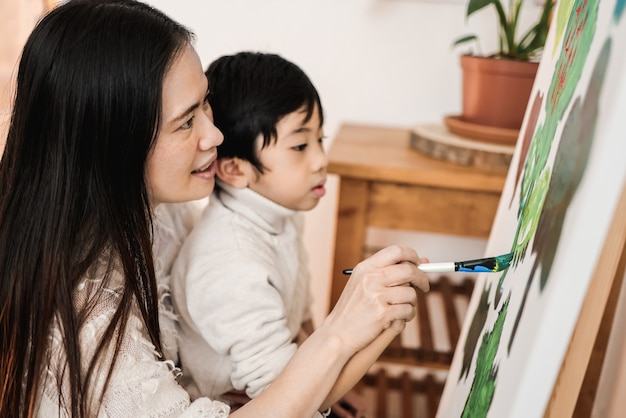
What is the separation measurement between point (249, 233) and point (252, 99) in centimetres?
20

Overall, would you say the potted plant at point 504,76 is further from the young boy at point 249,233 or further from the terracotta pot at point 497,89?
the young boy at point 249,233

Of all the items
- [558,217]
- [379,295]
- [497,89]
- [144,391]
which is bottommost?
[144,391]

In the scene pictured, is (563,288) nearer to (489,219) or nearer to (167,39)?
(167,39)

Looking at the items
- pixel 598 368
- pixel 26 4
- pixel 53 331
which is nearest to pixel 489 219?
pixel 598 368

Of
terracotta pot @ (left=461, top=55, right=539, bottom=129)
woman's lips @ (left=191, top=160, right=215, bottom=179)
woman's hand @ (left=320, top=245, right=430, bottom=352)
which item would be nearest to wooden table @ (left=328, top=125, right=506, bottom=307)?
terracotta pot @ (left=461, top=55, right=539, bottom=129)

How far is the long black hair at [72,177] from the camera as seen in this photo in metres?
0.81

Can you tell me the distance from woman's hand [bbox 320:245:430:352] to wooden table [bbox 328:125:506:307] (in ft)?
1.58

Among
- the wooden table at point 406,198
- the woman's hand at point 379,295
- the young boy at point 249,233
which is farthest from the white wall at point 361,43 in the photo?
the woman's hand at point 379,295

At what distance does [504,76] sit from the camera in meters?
1.38

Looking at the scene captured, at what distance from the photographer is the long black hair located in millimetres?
805

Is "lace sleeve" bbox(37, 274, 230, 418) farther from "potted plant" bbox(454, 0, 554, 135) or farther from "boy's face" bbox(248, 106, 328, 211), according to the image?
"potted plant" bbox(454, 0, 554, 135)

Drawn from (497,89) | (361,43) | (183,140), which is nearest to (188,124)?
(183,140)

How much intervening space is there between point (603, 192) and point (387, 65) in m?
1.34

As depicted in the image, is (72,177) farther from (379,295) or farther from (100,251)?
(379,295)
